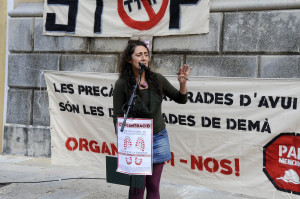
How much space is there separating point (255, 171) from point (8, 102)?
508 cm

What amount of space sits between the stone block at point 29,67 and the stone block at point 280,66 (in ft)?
12.2

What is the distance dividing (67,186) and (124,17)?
9.68ft

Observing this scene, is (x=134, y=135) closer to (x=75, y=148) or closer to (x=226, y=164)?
(x=226, y=164)

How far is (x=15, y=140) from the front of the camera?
7332 mm

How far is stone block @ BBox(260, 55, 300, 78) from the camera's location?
5.45 metres

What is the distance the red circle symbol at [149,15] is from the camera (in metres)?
6.17

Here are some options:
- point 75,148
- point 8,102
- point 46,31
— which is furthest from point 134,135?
point 8,102

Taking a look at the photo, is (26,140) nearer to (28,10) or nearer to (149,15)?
(28,10)

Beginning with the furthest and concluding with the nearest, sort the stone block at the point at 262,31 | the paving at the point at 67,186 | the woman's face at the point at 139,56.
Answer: the stone block at the point at 262,31 < the paving at the point at 67,186 < the woman's face at the point at 139,56

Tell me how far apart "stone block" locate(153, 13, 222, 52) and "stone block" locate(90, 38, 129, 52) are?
615mm

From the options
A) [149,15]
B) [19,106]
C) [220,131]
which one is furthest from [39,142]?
[220,131]

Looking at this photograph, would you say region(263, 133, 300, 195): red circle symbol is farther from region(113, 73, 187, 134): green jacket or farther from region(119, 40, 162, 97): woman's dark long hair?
region(119, 40, 162, 97): woman's dark long hair

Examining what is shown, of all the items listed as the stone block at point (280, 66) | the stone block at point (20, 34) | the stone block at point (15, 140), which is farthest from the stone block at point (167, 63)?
the stone block at point (15, 140)

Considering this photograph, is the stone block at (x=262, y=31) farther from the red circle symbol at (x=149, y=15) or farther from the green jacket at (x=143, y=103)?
the green jacket at (x=143, y=103)
